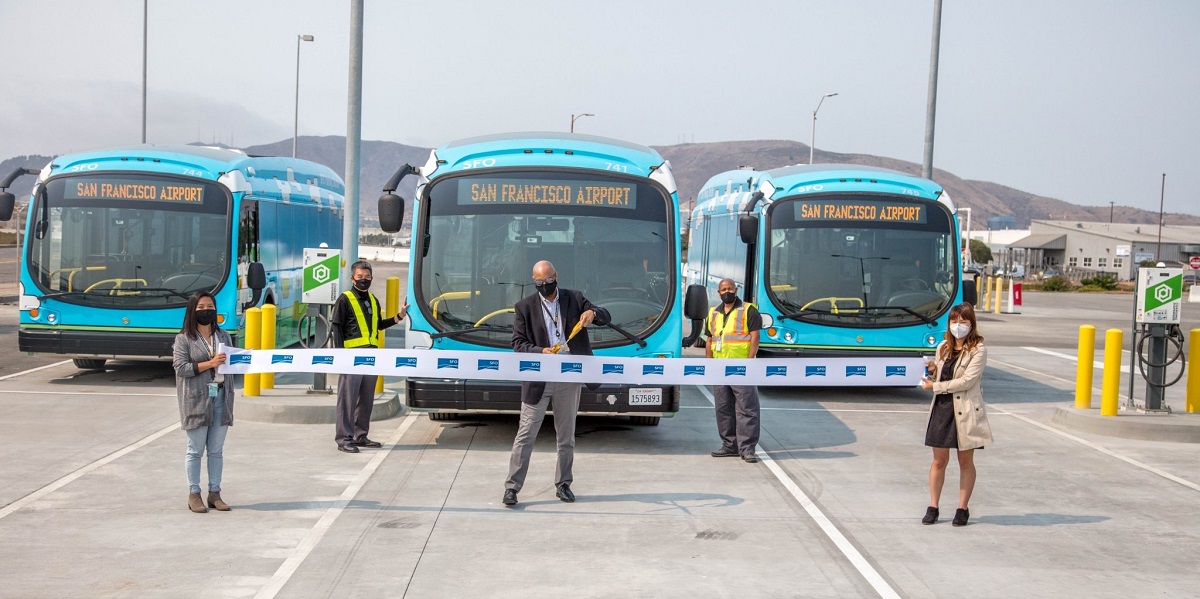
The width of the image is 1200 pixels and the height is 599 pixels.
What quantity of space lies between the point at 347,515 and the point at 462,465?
222 centimetres

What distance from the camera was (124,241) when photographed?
1596 cm

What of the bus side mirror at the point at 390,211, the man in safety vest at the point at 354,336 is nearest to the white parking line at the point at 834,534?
the man in safety vest at the point at 354,336

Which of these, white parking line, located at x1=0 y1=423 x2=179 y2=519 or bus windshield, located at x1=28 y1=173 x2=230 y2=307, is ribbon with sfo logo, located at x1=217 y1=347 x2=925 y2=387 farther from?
bus windshield, located at x1=28 y1=173 x2=230 y2=307

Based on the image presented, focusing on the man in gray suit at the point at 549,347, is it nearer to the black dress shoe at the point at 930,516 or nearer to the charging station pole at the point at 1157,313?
the black dress shoe at the point at 930,516

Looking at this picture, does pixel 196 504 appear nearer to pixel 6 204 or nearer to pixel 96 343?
pixel 96 343

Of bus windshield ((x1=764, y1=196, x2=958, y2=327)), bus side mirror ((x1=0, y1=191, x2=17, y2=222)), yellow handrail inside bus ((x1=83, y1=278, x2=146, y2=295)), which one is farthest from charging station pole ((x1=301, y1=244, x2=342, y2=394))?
bus windshield ((x1=764, y1=196, x2=958, y2=327))

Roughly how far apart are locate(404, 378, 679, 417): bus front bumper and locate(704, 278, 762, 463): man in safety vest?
598 mm

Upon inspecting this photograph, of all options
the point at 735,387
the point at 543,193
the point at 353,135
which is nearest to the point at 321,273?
the point at 353,135

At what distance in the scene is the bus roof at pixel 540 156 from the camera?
12.5 m

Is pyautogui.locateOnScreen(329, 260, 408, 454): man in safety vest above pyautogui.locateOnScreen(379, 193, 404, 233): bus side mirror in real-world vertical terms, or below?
below

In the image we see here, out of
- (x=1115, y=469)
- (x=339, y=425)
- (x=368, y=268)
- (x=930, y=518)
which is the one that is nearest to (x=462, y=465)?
(x=339, y=425)

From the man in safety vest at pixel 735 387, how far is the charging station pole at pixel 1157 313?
4998 mm

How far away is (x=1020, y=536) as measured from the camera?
28.9 feet

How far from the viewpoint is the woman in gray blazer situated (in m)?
8.73
